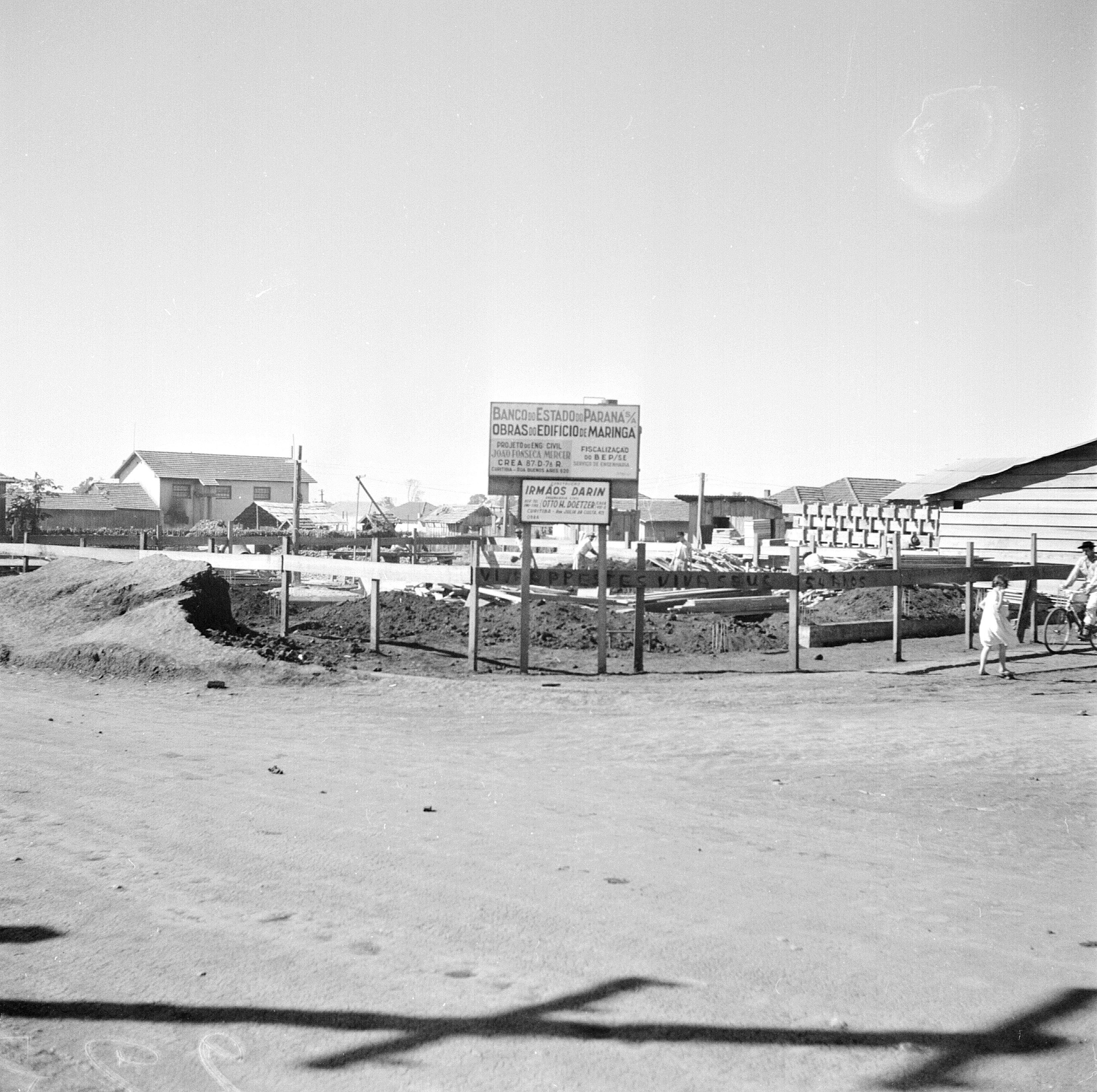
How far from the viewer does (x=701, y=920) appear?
514cm

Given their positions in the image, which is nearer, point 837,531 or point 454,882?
point 454,882

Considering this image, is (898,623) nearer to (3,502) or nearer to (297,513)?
(297,513)

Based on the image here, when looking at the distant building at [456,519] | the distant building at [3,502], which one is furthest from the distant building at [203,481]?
the distant building at [3,502]

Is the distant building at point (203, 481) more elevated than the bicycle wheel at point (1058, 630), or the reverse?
the distant building at point (203, 481)

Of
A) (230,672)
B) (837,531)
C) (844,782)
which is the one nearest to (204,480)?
(837,531)

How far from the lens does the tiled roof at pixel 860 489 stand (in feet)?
210

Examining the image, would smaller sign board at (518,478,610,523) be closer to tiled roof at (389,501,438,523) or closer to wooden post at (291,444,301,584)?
wooden post at (291,444,301,584)

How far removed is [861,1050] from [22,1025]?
3.03 metres

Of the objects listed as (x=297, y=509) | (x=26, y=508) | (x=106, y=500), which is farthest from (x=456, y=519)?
(x=297, y=509)

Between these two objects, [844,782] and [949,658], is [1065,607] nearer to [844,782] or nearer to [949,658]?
[949,658]

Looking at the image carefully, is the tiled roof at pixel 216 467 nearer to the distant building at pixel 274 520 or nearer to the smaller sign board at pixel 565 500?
the distant building at pixel 274 520

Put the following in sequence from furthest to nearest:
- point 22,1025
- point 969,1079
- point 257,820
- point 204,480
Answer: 1. point 204,480
2. point 257,820
3. point 22,1025
4. point 969,1079

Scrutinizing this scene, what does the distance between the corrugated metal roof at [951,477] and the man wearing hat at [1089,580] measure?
259 inches

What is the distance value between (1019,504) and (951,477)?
223 cm
